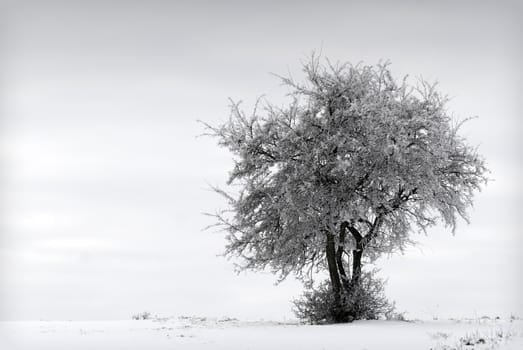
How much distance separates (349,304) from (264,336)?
584cm

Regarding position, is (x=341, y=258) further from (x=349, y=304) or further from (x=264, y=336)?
(x=264, y=336)

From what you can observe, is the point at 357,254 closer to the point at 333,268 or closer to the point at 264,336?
the point at 333,268

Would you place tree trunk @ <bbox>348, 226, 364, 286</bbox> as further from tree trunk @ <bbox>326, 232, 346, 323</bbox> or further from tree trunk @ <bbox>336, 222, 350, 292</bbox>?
tree trunk @ <bbox>326, 232, 346, 323</bbox>

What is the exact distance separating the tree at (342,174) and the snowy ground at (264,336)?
405 centimetres

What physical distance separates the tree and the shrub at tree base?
179 mm

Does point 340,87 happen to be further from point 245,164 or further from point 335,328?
point 335,328

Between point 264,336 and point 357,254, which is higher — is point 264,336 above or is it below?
below

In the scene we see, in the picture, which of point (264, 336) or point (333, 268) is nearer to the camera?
point (264, 336)

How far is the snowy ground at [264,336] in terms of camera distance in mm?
16250

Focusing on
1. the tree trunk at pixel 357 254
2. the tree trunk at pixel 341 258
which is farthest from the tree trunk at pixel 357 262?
the tree trunk at pixel 341 258

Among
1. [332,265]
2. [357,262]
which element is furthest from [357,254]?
[332,265]

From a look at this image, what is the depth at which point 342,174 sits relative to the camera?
2288 cm

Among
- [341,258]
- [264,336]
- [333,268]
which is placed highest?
[341,258]

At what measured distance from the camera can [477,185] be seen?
24.7 meters
